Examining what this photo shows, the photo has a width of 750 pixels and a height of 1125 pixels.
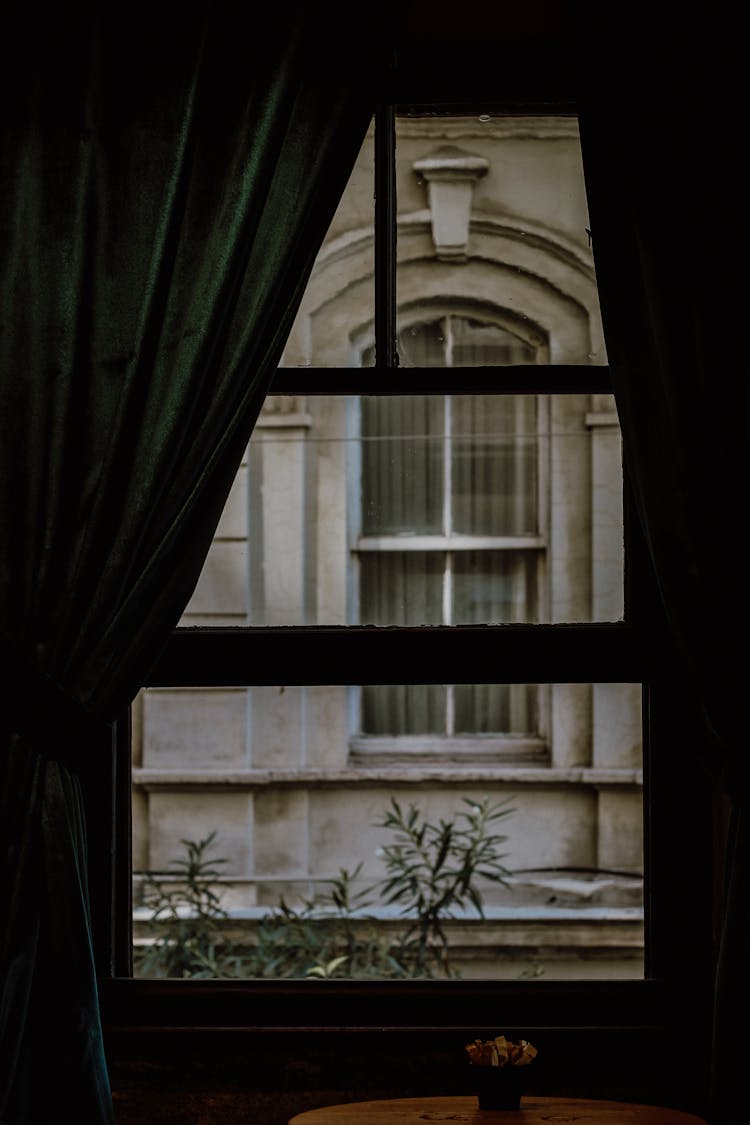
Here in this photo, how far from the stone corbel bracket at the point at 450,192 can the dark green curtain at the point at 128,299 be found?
1.12 ft

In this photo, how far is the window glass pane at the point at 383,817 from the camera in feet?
11.0

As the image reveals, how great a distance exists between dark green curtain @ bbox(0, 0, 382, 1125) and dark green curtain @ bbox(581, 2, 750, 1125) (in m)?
0.48

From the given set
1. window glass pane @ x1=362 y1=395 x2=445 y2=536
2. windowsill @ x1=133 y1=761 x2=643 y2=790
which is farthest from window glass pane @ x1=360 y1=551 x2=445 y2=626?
windowsill @ x1=133 y1=761 x2=643 y2=790

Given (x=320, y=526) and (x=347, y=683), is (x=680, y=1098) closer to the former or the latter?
(x=347, y=683)

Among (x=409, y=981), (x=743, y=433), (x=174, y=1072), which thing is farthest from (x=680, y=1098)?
(x=743, y=433)

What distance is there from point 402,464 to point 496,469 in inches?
13.4

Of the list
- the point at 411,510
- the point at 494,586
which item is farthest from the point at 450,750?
the point at 411,510

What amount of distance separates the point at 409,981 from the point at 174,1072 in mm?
462

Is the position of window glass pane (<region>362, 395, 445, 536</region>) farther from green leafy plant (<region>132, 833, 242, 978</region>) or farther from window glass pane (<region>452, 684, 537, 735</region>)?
green leafy plant (<region>132, 833, 242, 978</region>)

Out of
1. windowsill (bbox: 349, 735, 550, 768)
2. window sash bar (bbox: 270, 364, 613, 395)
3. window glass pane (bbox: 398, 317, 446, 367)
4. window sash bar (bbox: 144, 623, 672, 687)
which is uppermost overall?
window glass pane (bbox: 398, 317, 446, 367)

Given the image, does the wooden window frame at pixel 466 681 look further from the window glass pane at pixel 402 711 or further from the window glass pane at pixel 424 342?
the window glass pane at pixel 402 711

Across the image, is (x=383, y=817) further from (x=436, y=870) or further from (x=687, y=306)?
(x=687, y=306)

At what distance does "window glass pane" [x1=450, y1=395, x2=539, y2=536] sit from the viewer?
360 centimetres

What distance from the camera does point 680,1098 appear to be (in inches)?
79.3
